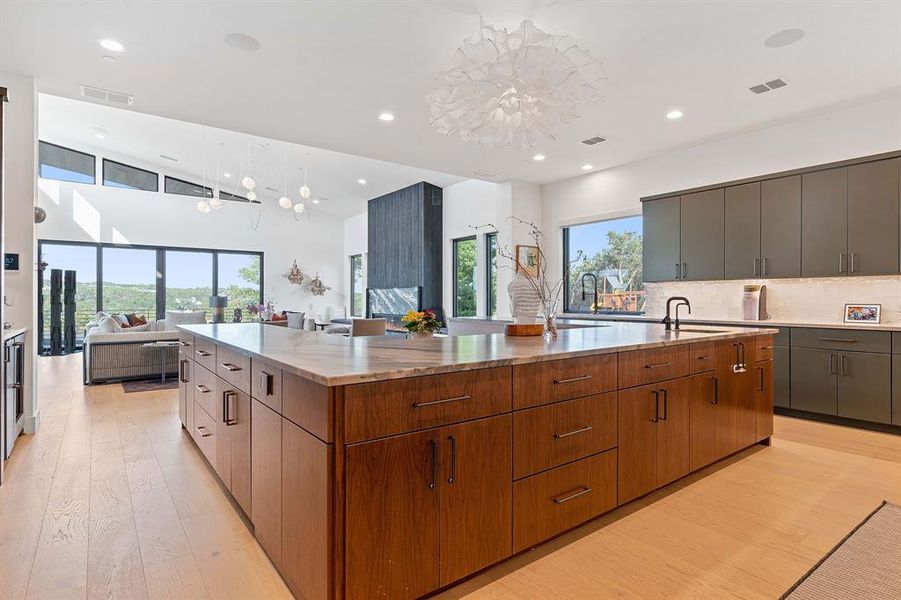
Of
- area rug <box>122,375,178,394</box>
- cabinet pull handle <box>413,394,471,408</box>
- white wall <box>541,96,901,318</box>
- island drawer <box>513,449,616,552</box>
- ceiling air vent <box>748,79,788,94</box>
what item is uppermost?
ceiling air vent <box>748,79,788,94</box>

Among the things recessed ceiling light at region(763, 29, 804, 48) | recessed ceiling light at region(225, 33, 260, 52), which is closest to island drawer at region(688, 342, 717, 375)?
recessed ceiling light at region(763, 29, 804, 48)

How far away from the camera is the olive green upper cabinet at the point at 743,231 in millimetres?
4844

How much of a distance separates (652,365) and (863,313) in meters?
3.18

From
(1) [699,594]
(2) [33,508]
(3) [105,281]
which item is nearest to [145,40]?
(2) [33,508]

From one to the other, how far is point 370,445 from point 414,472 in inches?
8.1

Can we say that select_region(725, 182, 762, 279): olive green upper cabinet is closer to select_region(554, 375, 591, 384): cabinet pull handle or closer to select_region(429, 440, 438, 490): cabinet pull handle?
select_region(554, 375, 591, 384): cabinet pull handle

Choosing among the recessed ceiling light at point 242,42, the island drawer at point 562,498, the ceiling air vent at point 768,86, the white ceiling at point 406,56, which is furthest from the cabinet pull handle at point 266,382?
the ceiling air vent at point 768,86

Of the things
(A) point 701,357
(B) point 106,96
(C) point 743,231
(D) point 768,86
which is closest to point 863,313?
(C) point 743,231

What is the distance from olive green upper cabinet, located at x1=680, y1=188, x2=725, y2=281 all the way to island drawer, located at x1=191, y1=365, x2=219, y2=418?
4.93 m

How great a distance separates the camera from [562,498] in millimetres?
2088

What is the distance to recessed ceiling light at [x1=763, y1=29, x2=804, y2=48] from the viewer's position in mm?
3096

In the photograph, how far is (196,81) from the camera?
3.86 m

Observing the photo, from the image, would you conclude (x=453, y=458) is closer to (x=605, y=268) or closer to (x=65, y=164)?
(x=605, y=268)

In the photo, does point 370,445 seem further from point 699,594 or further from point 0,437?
point 0,437
